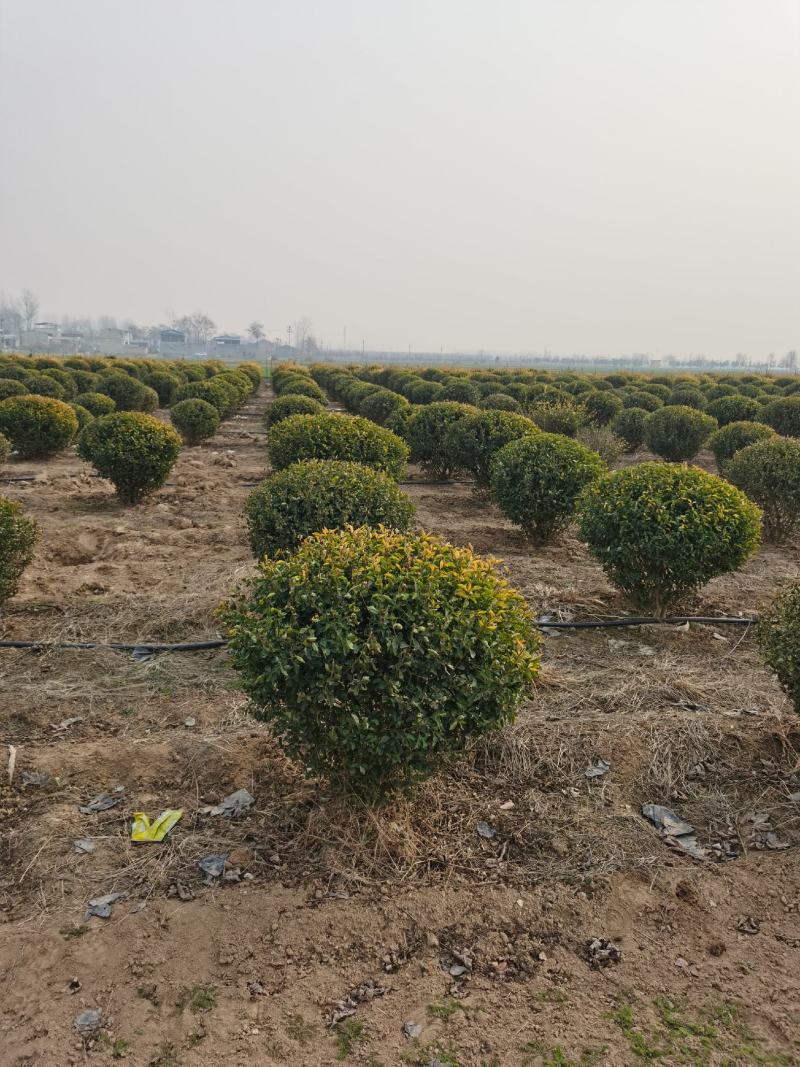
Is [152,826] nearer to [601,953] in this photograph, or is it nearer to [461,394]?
[601,953]

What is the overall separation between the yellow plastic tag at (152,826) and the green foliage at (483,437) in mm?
7785

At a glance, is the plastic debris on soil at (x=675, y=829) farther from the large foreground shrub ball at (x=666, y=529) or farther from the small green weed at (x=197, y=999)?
the large foreground shrub ball at (x=666, y=529)

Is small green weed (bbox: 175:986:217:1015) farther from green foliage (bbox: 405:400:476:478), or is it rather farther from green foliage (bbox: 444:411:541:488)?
green foliage (bbox: 405:400:476:478)

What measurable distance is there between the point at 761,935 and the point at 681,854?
0.50 m

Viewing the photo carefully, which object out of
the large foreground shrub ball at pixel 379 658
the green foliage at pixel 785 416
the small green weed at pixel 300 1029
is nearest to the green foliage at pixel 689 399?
the green foliage at pixel 785 416

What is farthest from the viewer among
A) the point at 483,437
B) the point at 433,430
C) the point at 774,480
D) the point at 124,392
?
the point at 124,392

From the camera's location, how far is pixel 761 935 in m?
2.80

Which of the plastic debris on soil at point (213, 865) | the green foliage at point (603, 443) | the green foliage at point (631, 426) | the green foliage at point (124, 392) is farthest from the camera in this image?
the green foliage at point (124, 392)

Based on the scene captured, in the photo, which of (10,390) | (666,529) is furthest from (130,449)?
(10,390)

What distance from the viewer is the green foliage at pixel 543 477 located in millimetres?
7812

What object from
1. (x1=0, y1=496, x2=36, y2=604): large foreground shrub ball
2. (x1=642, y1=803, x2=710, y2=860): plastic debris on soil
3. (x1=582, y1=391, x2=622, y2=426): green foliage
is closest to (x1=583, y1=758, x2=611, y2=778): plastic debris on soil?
(x1=642, y1=803, x2=710, y2=860): plastic debris on soil

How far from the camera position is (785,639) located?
366cm

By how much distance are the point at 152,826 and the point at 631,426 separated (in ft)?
50.0

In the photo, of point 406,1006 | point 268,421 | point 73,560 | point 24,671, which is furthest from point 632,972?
point 268,421
